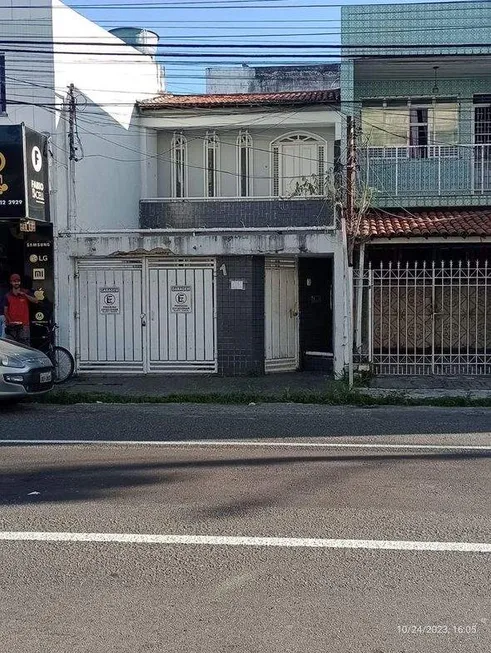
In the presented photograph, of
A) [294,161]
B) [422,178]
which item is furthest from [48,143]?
[422,178]

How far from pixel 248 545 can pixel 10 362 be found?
6.82 metres

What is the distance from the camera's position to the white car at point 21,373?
34.2 feet

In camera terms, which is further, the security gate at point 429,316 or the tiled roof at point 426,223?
the security gate at point 429,316

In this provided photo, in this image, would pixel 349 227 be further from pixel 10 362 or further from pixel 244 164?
pixel 10 362

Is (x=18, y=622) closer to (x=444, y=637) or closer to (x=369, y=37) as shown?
(x=444, y=637)

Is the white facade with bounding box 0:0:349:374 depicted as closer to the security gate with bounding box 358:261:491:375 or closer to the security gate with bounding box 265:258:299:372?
the security gate with bounding box 265:258:299:372

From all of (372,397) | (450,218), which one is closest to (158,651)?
(372,397)

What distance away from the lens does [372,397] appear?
11.4 metres

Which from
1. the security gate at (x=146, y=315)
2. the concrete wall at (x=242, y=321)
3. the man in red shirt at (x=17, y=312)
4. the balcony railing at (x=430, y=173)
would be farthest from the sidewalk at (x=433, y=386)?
the man in red shirt at (x=17, y=312)

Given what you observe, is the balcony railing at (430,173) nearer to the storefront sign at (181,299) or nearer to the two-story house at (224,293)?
the two-story house at (224,293)

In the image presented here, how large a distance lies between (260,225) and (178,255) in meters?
3.34

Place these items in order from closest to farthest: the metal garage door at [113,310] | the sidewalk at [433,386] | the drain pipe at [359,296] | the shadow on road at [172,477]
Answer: the shadow on road at [172,477]
the sidewalk at [433,386]
the drain pipe at [359,296]
the metal garage door at [113,310]

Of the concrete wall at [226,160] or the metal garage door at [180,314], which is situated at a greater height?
the concrete wall at [226,160]

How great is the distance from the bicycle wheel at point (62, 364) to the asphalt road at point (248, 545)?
16.2 ft
